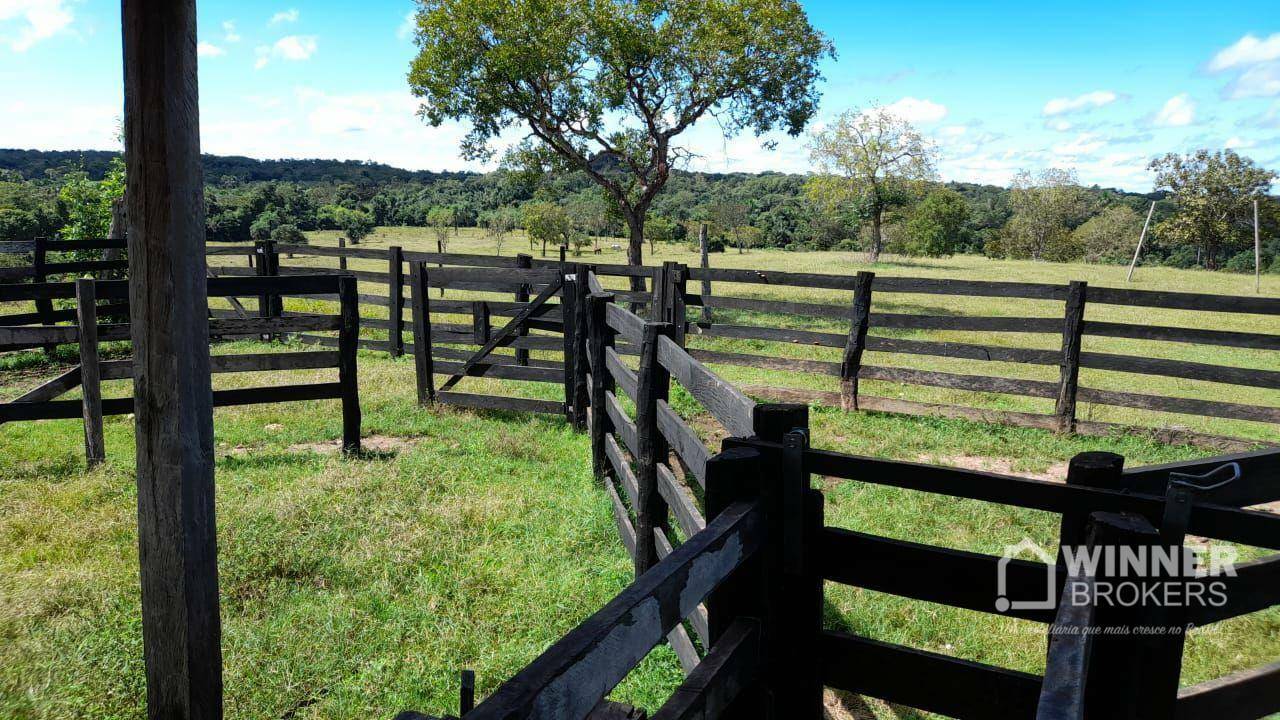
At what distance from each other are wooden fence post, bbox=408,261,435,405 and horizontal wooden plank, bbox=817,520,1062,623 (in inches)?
303

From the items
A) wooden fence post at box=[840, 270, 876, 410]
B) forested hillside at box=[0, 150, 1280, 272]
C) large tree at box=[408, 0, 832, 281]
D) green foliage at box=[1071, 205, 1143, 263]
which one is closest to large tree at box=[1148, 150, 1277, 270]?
forested hillside at box=[0, 150, 1280, 272]

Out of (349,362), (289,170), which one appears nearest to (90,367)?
(349,362)

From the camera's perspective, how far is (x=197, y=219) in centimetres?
221

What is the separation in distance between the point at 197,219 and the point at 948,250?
61027 millimetres

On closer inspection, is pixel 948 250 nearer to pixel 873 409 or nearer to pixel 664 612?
pixel 873 409

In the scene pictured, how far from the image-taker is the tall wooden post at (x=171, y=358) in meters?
2.06

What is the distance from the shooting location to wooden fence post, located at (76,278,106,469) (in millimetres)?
6379

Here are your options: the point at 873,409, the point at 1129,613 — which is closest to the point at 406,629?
the point at 1129,613

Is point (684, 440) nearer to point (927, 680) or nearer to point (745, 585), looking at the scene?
point (745, 585)

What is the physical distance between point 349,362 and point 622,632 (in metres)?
6.25

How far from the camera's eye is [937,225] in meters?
59.7

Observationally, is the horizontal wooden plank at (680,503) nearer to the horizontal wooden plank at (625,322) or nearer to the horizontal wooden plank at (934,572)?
the horizontal wooden plank at (625,322)

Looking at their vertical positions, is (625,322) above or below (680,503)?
above

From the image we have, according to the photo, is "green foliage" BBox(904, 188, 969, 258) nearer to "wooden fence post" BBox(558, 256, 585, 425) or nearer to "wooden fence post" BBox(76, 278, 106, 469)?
"wooden fence post" BBox(558, 256, 585, 425)
